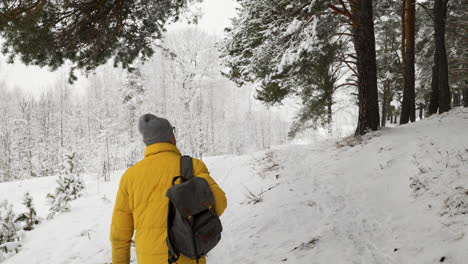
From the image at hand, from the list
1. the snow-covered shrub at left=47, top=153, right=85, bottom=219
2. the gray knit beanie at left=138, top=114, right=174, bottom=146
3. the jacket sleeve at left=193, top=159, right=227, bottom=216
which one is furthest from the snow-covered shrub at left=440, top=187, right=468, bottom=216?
the snow-covered shrub at left=47, top=153, right=85, bottom=219

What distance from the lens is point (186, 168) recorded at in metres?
1.91

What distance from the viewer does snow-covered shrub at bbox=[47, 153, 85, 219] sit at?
23.7 feet

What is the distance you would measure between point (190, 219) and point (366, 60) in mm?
7590

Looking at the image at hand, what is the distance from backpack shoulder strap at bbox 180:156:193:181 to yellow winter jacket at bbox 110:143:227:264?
0.09 feet

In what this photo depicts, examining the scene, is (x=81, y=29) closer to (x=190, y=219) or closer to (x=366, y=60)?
(x=190, y=219)

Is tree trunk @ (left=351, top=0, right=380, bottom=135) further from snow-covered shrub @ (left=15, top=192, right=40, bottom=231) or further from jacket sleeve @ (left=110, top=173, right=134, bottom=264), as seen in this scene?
snow-covered shrub @ (left=15, top=192, right=40, bottom=231)

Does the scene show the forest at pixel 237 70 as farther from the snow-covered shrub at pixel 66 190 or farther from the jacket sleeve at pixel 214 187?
the jacket sleeve at pixel 214 187

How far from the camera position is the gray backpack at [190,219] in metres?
1.72

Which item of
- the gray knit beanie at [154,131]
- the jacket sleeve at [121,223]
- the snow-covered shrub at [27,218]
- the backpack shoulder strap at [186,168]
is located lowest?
the snow-covered shrub at [27,218]

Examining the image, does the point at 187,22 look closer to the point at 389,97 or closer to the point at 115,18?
the point at 115,18

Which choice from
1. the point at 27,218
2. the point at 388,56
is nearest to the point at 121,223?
the point at 27,218

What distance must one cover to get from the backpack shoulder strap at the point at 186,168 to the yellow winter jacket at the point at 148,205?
28mm

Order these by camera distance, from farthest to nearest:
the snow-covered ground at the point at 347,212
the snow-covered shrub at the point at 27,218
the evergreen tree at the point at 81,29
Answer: the snow-covered shrub at the point at 27,218, the evergreen tree at the point at 81,29, the snow-covered ground at the point at 347,212

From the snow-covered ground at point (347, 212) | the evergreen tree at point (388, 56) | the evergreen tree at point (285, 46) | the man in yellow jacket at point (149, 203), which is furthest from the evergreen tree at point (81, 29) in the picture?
the evergreen tree at point (388, 56)
